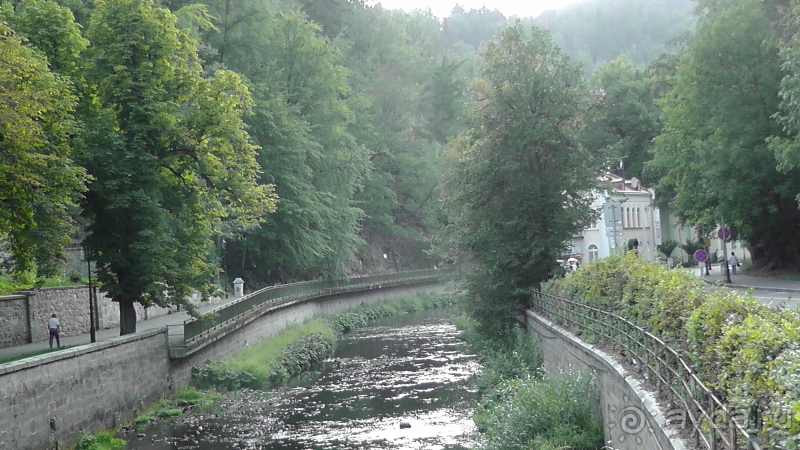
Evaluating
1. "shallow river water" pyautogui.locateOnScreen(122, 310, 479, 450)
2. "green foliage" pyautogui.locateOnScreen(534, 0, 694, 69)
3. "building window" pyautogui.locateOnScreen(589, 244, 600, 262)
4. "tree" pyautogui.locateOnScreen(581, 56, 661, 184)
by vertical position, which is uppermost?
"green foliage" pyautogui.locateOnScreen(534, 0, 694, 69)

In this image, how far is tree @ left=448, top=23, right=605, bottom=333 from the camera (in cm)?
2881

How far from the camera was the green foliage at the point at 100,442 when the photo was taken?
1817cm

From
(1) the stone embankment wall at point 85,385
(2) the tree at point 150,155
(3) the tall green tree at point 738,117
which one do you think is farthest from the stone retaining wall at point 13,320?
(3) the tall green tree at point 738,117

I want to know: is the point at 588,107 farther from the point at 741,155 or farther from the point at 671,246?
the point at 671,246

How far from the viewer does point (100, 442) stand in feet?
61.1

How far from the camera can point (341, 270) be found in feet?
180

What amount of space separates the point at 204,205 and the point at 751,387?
21836 mm

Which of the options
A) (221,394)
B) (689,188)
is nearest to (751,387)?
(221,394)

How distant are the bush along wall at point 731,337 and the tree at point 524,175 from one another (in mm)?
13989

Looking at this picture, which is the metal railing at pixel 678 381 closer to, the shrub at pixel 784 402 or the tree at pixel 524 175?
the shrub at pixel 784 402

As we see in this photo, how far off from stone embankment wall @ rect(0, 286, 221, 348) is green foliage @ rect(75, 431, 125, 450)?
21.4 feet

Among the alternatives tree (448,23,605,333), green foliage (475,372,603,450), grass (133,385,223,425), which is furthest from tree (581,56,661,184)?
green foliage (475,372,603,450)

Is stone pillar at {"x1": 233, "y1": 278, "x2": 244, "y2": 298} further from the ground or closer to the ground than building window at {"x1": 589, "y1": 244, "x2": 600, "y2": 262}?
closer to the ground

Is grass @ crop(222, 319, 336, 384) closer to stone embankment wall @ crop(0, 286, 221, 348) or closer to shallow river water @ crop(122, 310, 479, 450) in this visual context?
shallow river water @ crop(122, 310, 479, 450)
